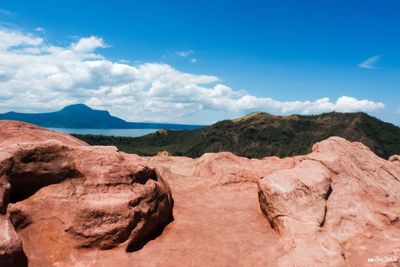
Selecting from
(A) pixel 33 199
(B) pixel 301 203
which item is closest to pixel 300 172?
(B) pixel 301 203

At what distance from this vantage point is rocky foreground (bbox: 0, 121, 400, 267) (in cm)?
1633

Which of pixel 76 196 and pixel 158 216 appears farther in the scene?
pixel 158 216

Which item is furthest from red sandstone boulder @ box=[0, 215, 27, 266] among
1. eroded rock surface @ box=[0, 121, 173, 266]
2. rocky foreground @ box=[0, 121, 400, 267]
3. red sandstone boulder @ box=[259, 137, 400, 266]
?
red sandstone boulder @ box=[259, 137, 400, 266]

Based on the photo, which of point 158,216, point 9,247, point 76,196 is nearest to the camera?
point 9,247

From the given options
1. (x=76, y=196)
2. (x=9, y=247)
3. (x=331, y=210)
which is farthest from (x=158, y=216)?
(x=331, y=210)

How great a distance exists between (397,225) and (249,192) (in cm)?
1010

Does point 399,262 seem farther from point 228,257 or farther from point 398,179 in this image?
point 398,179

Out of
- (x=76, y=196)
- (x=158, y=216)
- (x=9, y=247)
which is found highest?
(x=76, y=196)

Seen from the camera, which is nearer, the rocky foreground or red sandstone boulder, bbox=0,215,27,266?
red sandstone boulder, bbox=0,215,27,266

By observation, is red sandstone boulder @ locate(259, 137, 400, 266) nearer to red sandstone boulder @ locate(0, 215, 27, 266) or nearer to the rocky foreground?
the rocky foreground

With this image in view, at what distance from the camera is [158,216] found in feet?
64.9

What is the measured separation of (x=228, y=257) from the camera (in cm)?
1767

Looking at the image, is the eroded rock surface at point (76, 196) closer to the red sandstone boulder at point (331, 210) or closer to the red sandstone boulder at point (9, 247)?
the red sandstone boulder at point (9, 247)

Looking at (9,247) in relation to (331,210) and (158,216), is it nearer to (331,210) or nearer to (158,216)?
(158,216)
